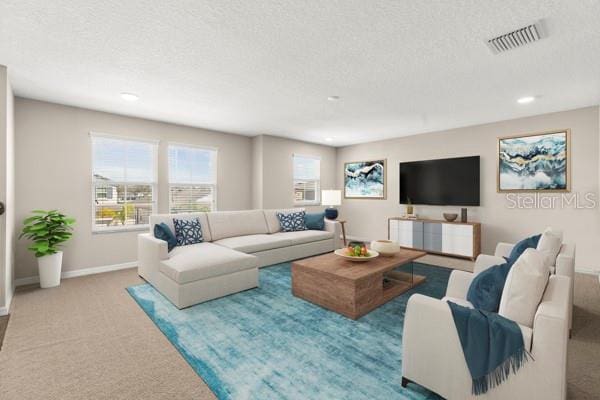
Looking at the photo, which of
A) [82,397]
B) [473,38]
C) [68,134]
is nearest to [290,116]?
[473,38]

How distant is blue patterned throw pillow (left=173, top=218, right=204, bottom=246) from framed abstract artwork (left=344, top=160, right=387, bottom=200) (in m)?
4.36

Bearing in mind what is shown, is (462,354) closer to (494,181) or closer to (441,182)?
(494,181)

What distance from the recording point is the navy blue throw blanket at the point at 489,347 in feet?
4.49

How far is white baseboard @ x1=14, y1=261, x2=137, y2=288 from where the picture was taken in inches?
151

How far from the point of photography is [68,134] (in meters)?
4.18

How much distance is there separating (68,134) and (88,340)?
3273mm

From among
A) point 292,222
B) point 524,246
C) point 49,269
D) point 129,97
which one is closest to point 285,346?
point 524,246

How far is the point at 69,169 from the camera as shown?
4.18m

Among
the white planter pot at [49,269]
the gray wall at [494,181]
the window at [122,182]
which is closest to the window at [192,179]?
the window at [122,182]

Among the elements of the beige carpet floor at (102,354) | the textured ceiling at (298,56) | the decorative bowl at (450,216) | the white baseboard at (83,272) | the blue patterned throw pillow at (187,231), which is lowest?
the beige carpet floor at (102,354)

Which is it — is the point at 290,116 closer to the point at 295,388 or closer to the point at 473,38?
the point at 473,38

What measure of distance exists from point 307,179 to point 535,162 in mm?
4573

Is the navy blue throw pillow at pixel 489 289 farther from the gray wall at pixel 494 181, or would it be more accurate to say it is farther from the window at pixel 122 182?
the window at pixel 122 182

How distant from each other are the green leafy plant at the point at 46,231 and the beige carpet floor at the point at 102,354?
1.97ft
